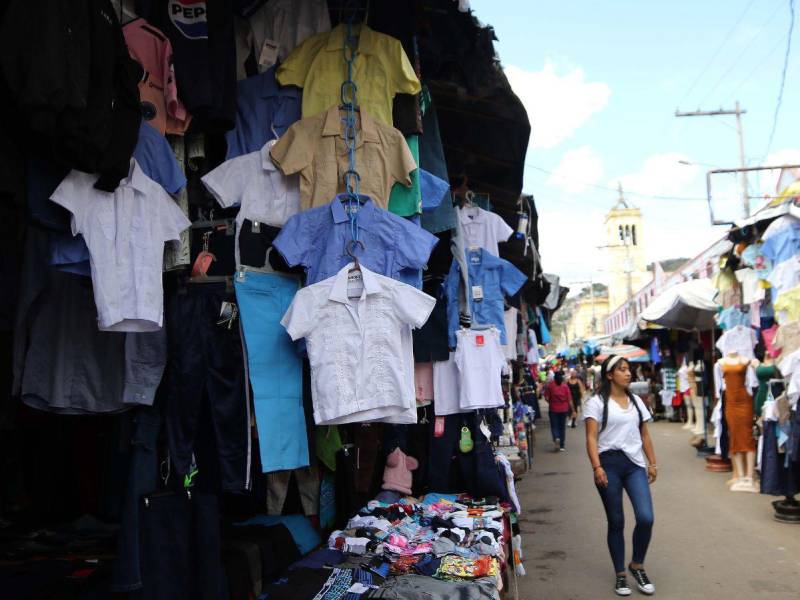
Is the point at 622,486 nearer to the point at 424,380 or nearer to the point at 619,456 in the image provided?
the point at 619,456

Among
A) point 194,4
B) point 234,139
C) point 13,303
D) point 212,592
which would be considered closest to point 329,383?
point 212,592

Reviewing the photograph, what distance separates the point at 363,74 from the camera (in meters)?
3.72

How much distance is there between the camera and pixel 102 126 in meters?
2.36

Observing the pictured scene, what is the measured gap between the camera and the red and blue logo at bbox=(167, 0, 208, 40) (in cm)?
323

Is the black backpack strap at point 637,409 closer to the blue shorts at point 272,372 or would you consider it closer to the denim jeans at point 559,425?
the blue shorts at point 272,372

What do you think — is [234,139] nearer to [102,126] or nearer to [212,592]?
[102,126]

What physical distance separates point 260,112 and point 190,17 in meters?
0.66

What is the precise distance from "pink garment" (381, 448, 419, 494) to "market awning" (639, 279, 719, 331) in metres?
9.90

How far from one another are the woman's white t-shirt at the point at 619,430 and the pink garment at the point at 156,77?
13.5 feet

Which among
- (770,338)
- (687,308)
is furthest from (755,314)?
(687,308)

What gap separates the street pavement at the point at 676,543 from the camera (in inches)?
229

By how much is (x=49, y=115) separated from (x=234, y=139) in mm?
1719

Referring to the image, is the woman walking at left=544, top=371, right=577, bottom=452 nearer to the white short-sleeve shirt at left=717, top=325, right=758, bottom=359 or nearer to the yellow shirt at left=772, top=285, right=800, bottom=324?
the white short-sleeve shirt at left=717, top=325, right=758, bottom=359

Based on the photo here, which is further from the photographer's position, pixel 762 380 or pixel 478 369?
pixel 762 380
